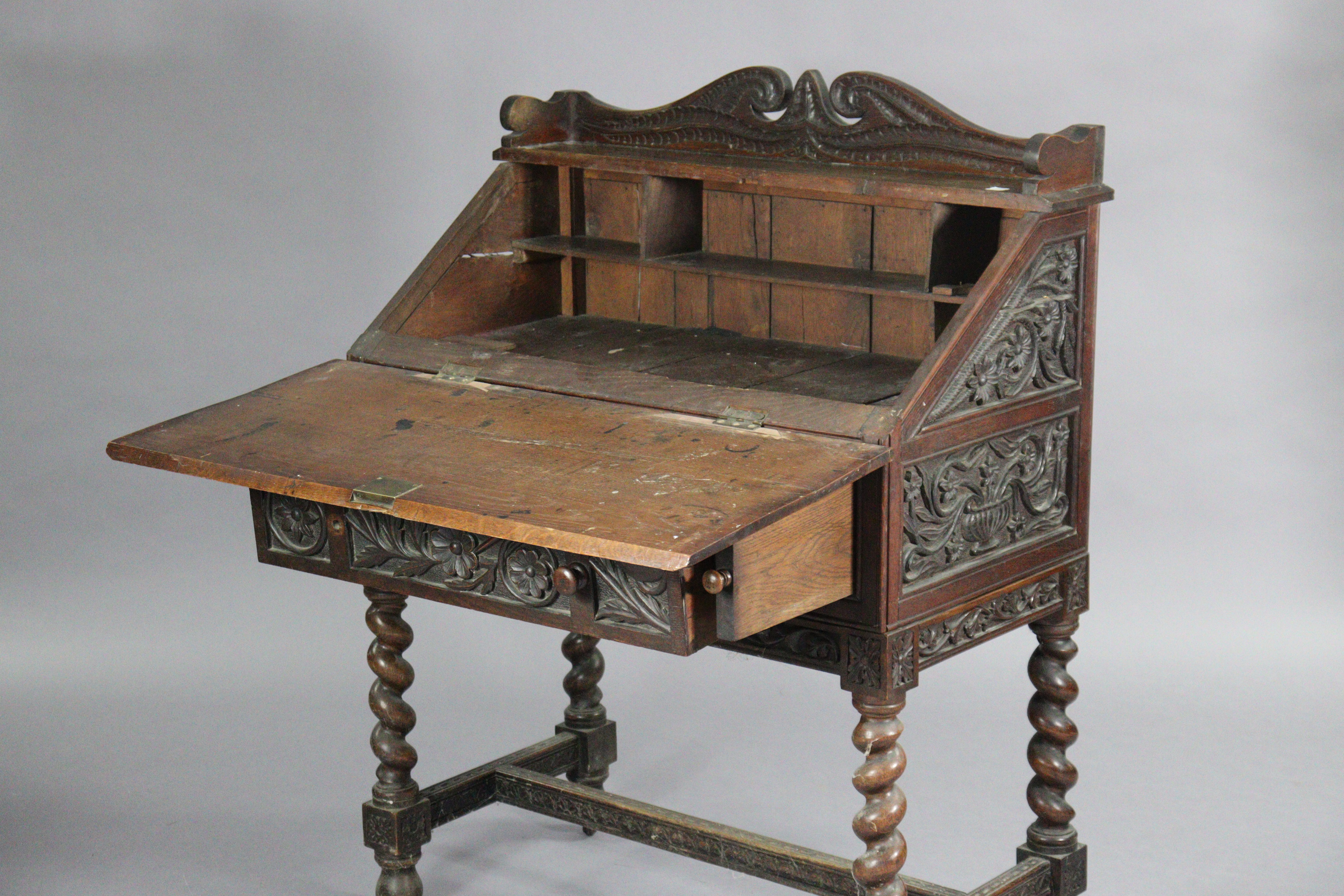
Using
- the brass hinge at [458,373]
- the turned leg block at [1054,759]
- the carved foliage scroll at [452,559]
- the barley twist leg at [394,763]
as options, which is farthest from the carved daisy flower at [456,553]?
the turned leg block at [1054,759]

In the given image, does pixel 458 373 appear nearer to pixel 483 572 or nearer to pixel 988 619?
pixel 483 572

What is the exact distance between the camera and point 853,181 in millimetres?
3643

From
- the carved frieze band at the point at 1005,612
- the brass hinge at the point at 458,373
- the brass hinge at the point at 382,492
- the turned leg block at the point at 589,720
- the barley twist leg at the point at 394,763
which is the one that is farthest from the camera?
the turned leg block at the point at 589,720

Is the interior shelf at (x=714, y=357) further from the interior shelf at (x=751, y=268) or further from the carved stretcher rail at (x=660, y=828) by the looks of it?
the carved stretcher rail at (x=660, y=828)

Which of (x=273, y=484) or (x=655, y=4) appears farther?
(x=655, y=4)

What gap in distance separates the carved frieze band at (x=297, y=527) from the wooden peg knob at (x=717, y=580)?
92 centimetres

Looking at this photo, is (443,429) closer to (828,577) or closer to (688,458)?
(688,458)

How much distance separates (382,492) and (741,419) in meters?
0.63

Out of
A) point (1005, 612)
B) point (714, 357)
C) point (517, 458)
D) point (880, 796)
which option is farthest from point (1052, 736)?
point (517, 458)

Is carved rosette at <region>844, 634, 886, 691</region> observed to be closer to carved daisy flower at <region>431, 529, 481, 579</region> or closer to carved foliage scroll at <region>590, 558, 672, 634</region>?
carved foliage scroll at <region>590, 558, 672, 634</region>


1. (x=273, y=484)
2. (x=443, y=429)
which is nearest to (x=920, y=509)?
(x=443, y=429)

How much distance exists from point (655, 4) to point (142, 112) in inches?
56.5

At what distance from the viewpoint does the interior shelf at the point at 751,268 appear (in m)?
3.73

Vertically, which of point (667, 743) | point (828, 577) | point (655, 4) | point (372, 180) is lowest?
point (667, 743)
